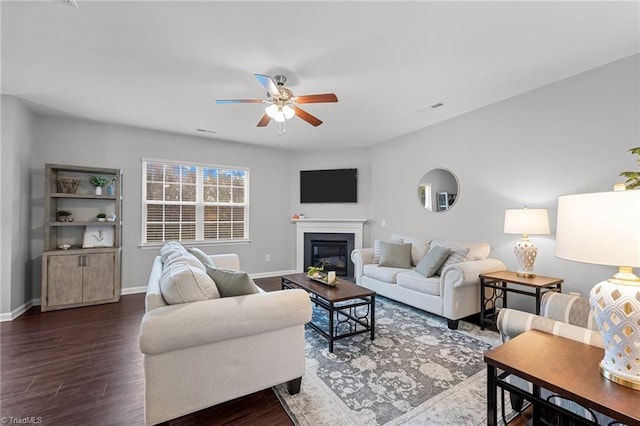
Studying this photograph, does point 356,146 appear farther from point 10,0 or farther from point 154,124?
point 10,0

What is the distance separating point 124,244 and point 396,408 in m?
4.50

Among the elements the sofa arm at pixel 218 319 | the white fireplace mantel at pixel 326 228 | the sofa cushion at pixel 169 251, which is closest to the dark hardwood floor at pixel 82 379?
the sofa arm at pixel 218 319

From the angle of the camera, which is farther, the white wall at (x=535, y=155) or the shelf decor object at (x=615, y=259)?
the white wall at (x=535, y=155)

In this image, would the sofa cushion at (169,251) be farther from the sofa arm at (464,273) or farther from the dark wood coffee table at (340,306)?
the sofa arm at (464,273)

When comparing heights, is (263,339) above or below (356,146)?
below

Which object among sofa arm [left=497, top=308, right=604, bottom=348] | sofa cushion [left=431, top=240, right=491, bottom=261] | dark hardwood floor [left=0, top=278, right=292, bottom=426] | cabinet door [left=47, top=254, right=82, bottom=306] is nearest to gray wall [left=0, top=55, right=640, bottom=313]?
sofa cushion [left=431, top=240, right=491, bottom=261]

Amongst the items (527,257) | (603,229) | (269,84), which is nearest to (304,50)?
(269,84)

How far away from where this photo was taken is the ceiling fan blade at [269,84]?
7.21 feet

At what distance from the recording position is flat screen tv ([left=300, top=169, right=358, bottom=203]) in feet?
18.6

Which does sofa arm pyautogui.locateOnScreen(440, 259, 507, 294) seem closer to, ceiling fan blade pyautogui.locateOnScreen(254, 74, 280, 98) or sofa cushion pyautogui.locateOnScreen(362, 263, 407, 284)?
sofa cushion pyautogui.locateOnScreen(362, 263, 407, 284)

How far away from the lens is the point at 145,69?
265 centimetres

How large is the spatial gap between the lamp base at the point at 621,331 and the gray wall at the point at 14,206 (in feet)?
17.6

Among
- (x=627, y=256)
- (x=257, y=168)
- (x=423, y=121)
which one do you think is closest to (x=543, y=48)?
(x=423, y=121)

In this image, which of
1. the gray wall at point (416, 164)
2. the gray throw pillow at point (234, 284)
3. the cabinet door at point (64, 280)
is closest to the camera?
the gray throw pillow at point (234, 284)
